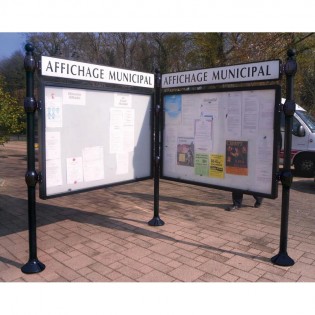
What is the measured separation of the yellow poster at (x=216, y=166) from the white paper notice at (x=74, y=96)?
5.91 feet

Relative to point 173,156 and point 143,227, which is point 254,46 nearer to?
point 173,156

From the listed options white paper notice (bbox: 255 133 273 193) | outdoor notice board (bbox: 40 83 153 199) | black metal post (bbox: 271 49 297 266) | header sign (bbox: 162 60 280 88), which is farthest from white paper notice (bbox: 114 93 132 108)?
black metal post (bbox: 271 49 297 266)

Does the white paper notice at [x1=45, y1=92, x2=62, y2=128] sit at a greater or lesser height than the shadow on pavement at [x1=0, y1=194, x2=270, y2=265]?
greater

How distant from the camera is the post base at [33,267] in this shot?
341cm

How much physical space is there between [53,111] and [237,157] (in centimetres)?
224

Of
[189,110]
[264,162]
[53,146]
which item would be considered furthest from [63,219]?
[264,162]

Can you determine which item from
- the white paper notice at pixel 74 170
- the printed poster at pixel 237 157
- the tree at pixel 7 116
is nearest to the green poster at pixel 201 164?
the printed poster at pixel 237 157

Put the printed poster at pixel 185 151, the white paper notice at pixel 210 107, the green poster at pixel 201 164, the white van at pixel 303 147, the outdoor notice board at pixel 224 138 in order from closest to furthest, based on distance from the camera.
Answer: the outdoor notice board at pixel 224 138 → the white paper notice at pixel 210 107 → the green poster at pixel 201 164 → the printed poster at pixel 185 151 → the white van at pixel 303 147

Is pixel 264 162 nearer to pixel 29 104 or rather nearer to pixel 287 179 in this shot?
pixel 287 179

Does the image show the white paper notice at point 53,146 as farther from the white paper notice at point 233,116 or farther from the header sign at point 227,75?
the white paper notice at point 233,116

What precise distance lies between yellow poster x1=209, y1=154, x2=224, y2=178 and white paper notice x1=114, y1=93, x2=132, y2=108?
4.39ft

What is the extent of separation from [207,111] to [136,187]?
13.0 ft

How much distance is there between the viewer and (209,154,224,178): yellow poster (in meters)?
4.37

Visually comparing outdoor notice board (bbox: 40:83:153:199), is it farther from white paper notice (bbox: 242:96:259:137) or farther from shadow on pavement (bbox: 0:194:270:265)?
white paper notice (bbox: 242:96:259:137)
